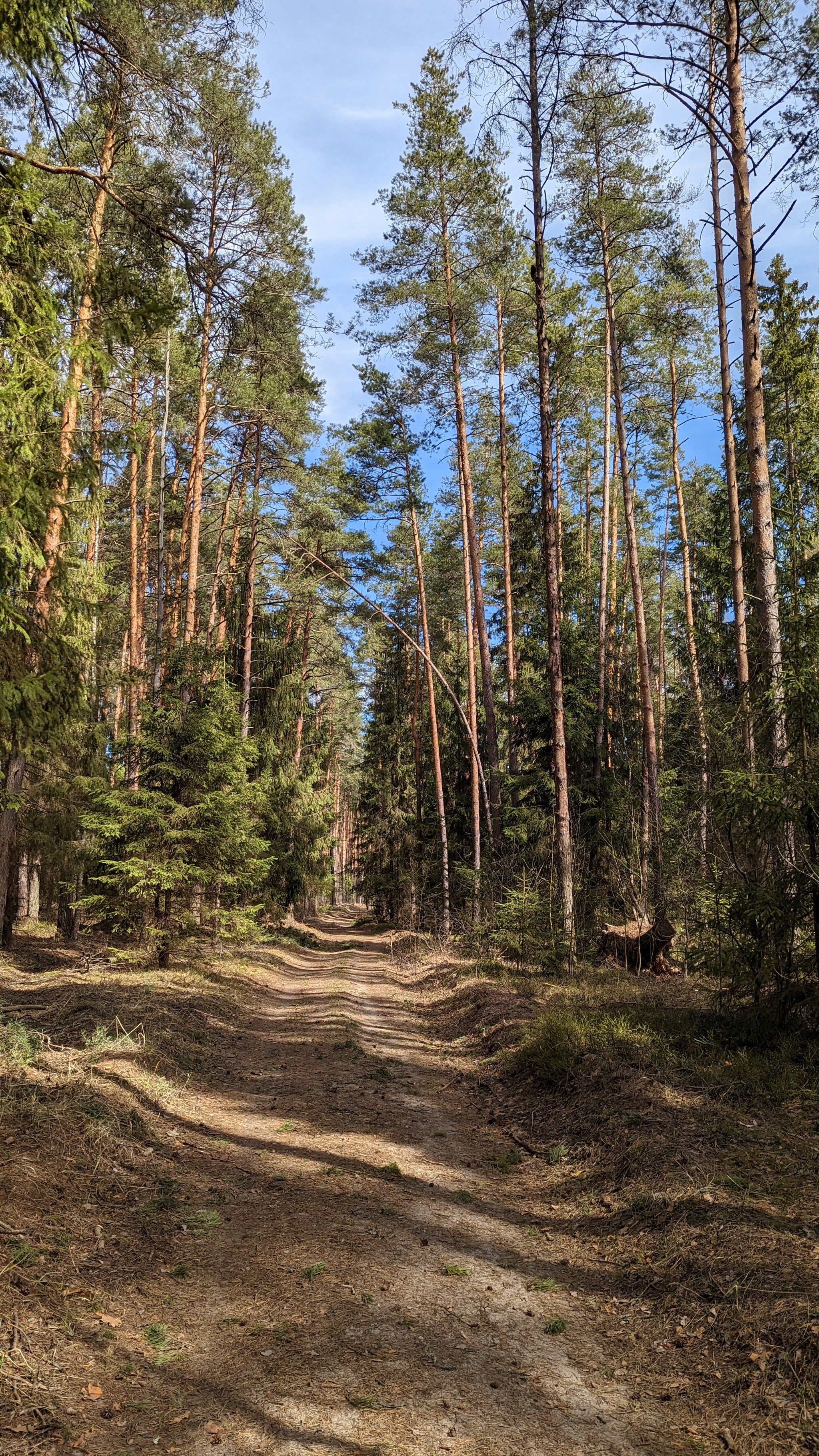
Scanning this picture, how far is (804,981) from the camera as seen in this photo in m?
6.75

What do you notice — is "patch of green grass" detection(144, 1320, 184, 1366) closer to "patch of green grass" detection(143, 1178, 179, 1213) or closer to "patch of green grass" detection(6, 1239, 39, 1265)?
"patch of green grass" detection(6, 1239, 39, 1265)

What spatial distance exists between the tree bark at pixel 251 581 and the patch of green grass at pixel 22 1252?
44.6 feet

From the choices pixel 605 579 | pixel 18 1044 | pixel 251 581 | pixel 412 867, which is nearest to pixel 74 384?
pixel 18 1044

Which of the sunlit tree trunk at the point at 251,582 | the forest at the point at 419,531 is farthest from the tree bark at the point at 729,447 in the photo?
the sunlit tree trunk at the point at 251,582

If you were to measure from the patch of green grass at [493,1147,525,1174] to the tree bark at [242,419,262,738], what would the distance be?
40.7 feet

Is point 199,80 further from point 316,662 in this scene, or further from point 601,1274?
point 316,662

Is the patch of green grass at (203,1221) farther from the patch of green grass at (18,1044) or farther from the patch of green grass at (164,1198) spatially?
the patch of green grass at (18,1044)

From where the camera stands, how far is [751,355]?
8.57 m

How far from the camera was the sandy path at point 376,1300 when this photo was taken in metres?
3.04

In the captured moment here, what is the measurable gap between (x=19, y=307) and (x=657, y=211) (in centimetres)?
1580

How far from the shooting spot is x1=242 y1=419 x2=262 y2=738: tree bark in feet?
56.9

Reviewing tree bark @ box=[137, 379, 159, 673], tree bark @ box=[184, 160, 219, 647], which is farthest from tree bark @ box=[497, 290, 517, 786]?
tree bark @ box=[137, 379, 159, 673]

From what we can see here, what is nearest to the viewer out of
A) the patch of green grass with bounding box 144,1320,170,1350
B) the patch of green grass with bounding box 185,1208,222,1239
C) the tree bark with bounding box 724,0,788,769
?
the patch of green grass with bounding box 144,1320,170,1350

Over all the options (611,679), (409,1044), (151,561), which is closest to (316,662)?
(151,561)
